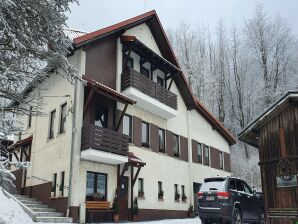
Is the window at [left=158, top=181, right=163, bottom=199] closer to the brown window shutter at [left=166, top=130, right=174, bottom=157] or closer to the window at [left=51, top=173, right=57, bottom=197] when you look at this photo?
the brown window shutter at [left=166, top=130, right=174, bottom=157]

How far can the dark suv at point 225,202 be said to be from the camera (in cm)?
1434

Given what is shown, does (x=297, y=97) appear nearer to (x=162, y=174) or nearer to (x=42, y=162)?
(x=162, y=174)

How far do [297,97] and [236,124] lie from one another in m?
36.4

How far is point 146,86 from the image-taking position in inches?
888

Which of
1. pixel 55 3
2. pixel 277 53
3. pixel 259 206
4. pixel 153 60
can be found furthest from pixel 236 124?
pixel 55 3

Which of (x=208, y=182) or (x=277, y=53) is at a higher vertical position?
(x=277, y=53)

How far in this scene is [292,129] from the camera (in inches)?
511

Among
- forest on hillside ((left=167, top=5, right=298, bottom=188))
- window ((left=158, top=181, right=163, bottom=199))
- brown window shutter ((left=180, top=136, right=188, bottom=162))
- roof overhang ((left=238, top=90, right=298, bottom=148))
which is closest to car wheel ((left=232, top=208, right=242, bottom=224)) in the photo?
roof overhang ((left=238, top=90, right=298, bottom=148))

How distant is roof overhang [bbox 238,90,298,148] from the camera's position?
12844mm

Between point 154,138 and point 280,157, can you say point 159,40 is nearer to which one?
point 154,138

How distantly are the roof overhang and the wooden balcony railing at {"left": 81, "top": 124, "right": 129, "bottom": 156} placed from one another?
693cm

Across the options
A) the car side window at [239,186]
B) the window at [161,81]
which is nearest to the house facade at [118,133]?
the window at [161,81]

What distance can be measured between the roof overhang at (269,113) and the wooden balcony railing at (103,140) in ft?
22.7

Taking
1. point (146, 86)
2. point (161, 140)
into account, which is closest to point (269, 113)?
point (146, 86)
